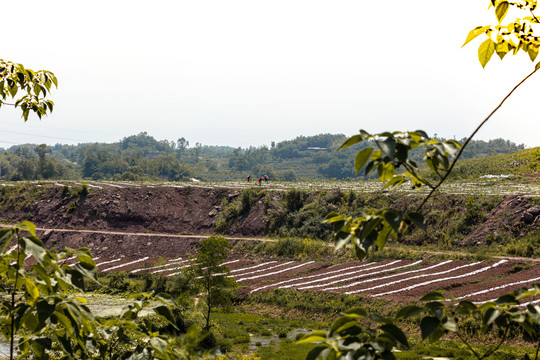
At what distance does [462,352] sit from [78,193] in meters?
41.3

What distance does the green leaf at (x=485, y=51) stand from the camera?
7.88ft

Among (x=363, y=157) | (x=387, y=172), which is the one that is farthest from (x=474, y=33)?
(x=363, y=157)

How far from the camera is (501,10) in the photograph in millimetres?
2404

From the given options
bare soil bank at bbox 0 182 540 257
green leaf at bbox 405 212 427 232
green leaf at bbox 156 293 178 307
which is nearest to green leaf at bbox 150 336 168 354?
green leaf at bbox 156 293 178 307

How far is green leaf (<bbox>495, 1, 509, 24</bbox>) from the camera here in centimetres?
239

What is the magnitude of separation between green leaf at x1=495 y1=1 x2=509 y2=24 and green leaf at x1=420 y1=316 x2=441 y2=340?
152cm

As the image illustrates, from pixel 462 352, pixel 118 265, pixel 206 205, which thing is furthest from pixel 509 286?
pixel 206 205

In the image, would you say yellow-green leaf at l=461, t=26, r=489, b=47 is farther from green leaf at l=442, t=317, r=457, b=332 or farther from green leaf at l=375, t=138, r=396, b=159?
green leaf at l=442, t=317, r=457, b=332

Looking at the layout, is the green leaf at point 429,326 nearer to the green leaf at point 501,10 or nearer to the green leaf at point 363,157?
the green leaf at point 363,157

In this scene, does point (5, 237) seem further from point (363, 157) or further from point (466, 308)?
point (466, 308)

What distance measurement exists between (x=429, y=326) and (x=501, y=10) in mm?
1577

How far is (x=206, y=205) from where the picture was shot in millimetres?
46250

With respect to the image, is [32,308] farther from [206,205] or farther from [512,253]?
[206,205]

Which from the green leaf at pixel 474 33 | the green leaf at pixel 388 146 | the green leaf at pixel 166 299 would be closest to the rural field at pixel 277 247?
the green leaf at pixel 166 299
